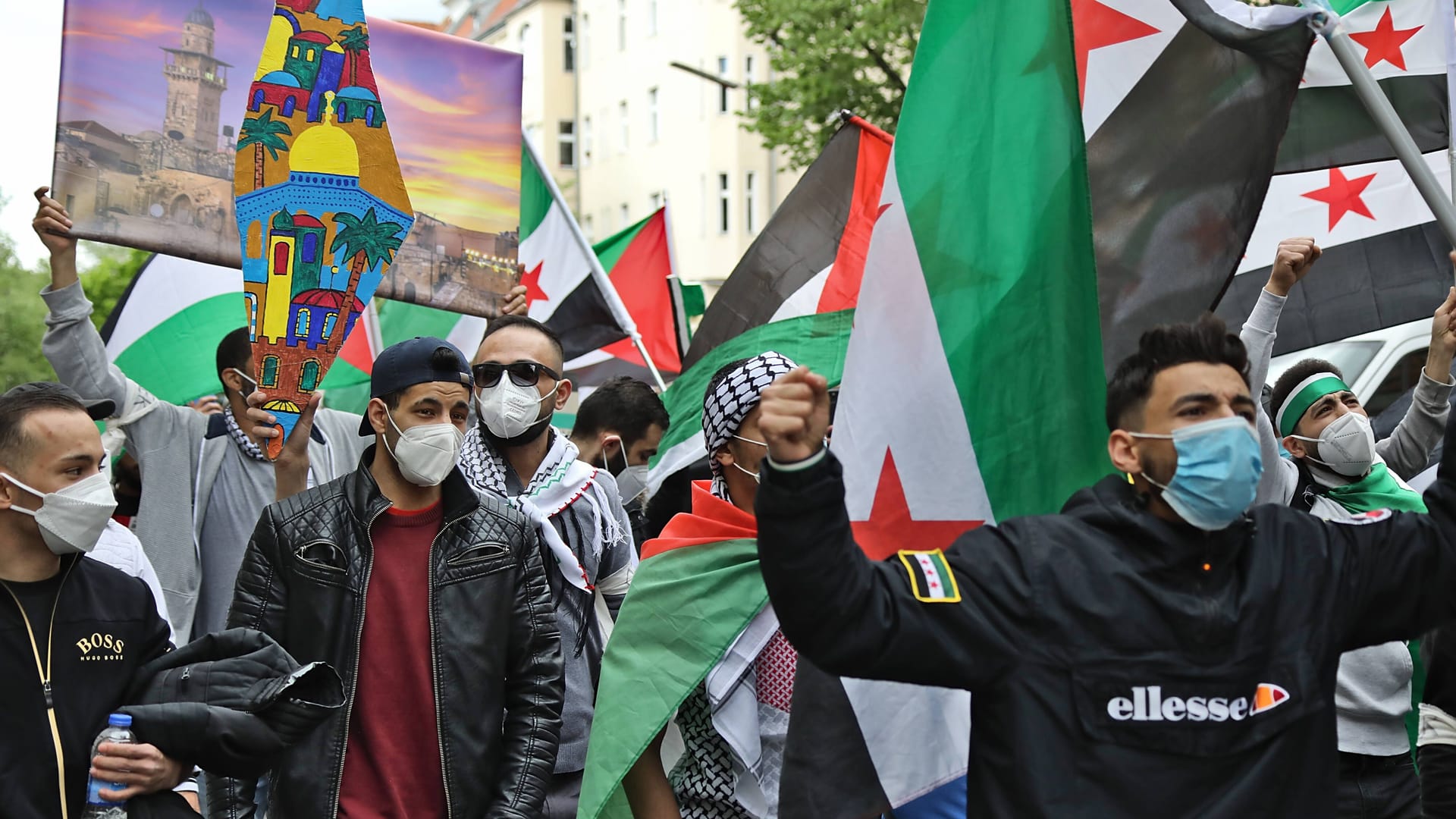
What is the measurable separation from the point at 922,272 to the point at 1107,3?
0.98 meters

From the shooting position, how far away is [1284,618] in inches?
113

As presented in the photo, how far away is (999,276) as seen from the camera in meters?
3.69

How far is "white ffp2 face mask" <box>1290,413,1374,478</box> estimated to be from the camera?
4.91m

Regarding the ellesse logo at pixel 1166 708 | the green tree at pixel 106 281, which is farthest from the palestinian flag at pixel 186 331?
the green tree at pixel 106 281

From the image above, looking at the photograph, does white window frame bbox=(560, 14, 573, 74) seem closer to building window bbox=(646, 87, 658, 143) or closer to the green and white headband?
building window bbox=(646, 87, 658, 143)

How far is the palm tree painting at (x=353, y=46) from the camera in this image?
4910 mm

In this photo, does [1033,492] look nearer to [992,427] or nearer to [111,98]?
[992,427]

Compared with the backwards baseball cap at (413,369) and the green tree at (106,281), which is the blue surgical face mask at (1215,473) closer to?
the backwards baseball cap at (413,369)

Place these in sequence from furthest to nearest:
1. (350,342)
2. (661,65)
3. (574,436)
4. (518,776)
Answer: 1. (661,65)
2. (350,342)
3. (574,436)
4. (518,776)

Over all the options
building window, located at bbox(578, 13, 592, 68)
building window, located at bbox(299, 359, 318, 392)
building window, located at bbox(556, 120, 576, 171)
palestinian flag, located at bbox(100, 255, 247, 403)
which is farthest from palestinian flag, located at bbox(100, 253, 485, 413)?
building window, located at bbox(556, 120, 576, 171)

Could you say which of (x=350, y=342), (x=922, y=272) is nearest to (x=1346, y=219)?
(x=922, y=272)

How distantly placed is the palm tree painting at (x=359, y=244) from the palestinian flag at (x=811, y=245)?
2.88 metres

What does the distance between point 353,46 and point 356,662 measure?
6.71 ft

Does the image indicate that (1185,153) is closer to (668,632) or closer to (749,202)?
(668,632)
